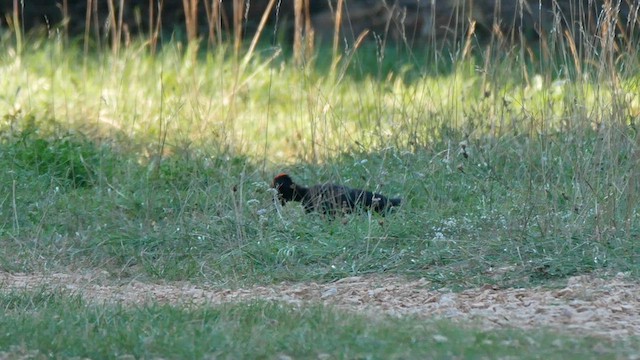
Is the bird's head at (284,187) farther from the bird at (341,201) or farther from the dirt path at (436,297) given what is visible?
the dirt path at (436,297)

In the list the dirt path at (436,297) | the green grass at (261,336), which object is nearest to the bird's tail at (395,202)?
the dirt path at (436,297)

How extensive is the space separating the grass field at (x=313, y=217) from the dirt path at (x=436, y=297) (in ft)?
0.51

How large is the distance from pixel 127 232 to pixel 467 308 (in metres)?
2.34

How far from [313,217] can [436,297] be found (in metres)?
1.47

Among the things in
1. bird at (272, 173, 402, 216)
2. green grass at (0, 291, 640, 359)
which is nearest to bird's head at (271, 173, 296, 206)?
bird at (272, 173, 402, 216)

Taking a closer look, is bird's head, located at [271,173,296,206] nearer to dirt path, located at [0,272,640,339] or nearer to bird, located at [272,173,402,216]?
bird, located at [272,173,402,216]

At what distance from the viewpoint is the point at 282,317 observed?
15.1 feet

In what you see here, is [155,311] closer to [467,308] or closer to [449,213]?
[467,308]

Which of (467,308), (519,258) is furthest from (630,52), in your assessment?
(467,308)

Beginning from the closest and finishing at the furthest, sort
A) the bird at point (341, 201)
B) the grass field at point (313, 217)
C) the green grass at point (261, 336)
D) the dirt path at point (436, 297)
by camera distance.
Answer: the green grass at point (261, 336) → the grass field at point (313, 217) → the dirt path at point (436, 297) → the bird at point (341, 201)

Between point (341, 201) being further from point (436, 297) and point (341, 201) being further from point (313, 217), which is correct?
point (436, 297)

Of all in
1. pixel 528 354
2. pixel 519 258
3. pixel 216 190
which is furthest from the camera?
pixel 216 190

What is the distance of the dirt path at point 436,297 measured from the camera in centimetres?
461

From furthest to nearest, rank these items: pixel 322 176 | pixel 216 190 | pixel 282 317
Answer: pixel 322 176 → pixel 216 190 → pixel 282 317
